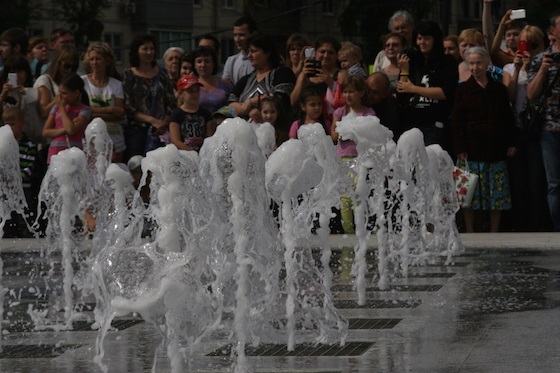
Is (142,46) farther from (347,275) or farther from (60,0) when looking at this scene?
(60,0)

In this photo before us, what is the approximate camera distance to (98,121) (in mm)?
13922

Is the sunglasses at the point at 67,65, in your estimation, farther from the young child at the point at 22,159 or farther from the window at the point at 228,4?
the window at the point at 228,4

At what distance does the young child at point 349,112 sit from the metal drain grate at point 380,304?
421 centimetres

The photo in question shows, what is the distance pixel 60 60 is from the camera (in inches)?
593

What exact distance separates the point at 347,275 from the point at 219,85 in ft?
15.2

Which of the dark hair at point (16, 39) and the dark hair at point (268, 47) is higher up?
the dark hair at point (16, 39)

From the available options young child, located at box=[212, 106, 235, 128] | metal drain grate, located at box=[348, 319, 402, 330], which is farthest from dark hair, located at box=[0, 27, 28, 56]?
metal drain grate, located at box=[348, 319, 402, 330]

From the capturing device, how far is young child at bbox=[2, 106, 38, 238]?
14.7m

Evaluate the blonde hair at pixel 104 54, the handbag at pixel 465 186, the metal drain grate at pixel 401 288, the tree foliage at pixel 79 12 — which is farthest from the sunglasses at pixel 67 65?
the tree foliage at pixel 79 12

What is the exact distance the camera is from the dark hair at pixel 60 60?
49.4 feet

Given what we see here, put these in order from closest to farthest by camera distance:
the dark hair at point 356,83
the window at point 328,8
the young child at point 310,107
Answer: the dark hair at point 356,83
the young child at point 310,107
the window at point 328,8

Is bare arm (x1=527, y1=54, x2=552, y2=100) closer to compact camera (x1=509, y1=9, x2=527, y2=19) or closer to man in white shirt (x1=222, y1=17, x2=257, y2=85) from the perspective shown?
compact camera (x1=509, y1=9, x2=527, y2=19)

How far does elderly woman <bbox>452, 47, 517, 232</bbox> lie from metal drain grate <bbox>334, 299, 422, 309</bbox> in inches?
191

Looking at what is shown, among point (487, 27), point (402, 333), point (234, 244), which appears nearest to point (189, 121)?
point (487, 27)
